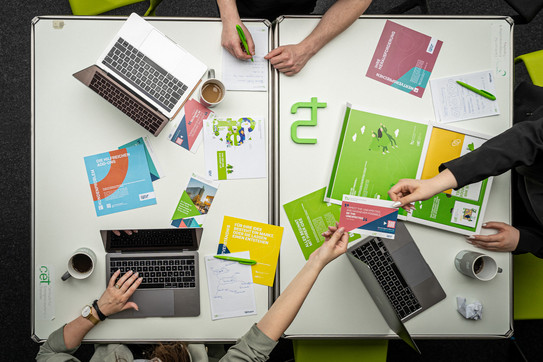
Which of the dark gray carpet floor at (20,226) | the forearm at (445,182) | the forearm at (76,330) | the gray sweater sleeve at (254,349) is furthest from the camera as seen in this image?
the dark gray carpet floor at (20,226)

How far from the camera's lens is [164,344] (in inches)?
52.6

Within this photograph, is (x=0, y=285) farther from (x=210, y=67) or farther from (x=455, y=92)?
(x=455, y=92)

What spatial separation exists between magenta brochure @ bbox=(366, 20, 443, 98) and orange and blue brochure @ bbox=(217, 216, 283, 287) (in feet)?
2.14

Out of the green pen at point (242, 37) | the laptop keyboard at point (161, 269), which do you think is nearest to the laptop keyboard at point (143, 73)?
the green pen at point (242, 37)

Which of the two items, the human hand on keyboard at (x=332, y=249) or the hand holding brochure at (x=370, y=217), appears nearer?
the human hand on keyboard at (x=332, y=249)

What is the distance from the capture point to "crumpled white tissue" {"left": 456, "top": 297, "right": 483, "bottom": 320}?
1.33 metres

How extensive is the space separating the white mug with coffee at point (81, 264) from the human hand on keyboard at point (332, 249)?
2.43 ft

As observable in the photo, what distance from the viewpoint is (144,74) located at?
4.17 ft

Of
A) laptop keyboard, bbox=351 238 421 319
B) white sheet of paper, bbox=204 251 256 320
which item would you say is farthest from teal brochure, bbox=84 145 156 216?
laptop keyboard, bbox=351 238 421 319

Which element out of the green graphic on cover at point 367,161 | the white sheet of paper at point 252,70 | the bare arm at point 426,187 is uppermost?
the white sheet of paper at point 252,70

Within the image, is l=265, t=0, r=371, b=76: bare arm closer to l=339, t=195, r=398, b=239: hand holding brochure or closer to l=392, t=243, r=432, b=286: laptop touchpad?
l=339, t=195, r=398, b=239: hand holding brochure

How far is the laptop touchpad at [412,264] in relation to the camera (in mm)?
1353

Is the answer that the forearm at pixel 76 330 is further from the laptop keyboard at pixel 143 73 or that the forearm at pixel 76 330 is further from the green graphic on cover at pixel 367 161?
the green graphic on cover at pixel 367 161

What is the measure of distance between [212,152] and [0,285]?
143 centimetres
